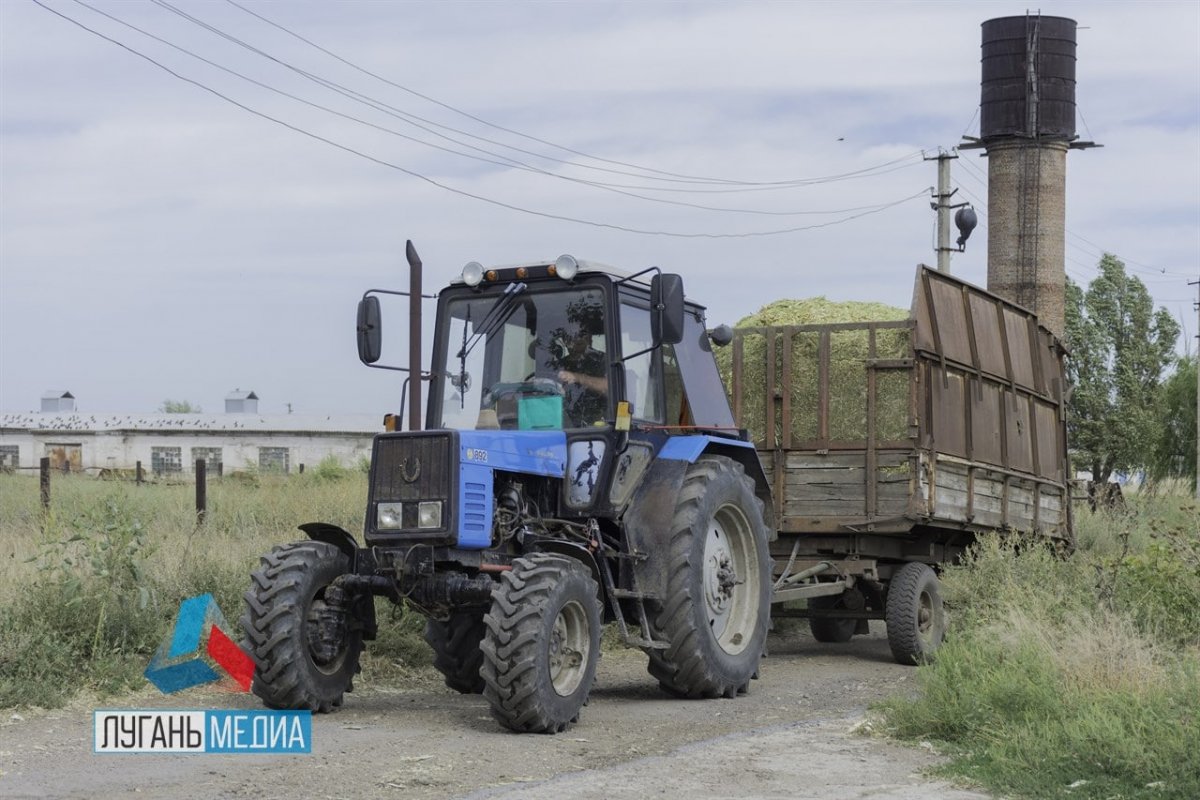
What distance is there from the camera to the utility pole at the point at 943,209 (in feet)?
97.3

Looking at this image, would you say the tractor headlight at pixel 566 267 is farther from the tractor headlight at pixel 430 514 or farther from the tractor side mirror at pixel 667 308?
the tractor headlight at pixel 430 514

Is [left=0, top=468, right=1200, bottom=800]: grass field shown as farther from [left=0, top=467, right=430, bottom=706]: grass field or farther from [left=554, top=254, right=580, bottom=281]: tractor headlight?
[left=554, top=254, right=580, bottom=281]: tractor headlight

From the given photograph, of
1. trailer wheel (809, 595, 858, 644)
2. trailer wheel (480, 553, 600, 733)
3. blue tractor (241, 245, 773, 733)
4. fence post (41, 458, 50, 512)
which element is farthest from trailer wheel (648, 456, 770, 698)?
fence post (41, 458, 50, 512)

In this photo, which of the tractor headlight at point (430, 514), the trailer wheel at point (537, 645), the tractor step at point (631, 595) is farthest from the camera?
the tractor step at point (631, 595)

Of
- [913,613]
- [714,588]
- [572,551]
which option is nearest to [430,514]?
[572,551]

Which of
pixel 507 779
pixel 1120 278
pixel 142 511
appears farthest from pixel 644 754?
pixel 1120 278

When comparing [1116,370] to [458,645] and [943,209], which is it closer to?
[943,209]

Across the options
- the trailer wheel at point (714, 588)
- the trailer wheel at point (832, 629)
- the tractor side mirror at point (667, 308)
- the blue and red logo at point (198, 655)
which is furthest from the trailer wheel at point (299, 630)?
the trailer wheel at point (832, 629)

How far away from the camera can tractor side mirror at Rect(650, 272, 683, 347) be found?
873 cm

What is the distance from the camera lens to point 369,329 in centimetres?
919

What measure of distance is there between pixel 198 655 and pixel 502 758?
3575mm

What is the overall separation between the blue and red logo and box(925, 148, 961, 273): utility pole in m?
21.3

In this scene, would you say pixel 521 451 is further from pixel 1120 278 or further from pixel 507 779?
pixel 1120 278

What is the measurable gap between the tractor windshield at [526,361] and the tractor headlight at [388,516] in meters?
1.13
